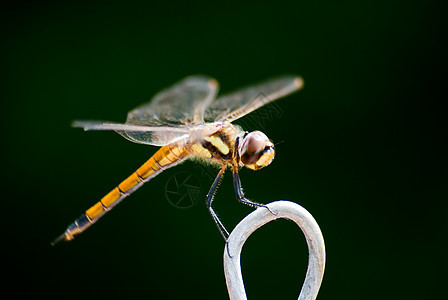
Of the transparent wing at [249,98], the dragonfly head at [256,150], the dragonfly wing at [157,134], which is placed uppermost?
the dragonfly wing at [157,134]

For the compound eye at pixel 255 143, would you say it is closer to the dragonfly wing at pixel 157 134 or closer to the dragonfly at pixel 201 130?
the dragonfly at pixel 201 130

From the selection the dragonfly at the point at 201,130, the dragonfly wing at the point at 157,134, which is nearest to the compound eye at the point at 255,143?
the dragonfly at the point at 201,130

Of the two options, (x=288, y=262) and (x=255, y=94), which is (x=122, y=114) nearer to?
(x=288, y=262)

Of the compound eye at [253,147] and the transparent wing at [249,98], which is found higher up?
the transparent wing at [249,98]

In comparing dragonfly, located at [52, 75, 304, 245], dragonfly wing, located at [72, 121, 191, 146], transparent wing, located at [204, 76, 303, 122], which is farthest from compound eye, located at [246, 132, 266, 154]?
dragonfly wing, located at [72, 121, 191, 146]

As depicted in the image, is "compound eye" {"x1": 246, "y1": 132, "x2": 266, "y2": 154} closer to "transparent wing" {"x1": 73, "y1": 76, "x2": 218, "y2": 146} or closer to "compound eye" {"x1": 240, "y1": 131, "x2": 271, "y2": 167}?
"compound eye" {"x1": 240, "y1": 131, "x2": 271, "y2": 167}

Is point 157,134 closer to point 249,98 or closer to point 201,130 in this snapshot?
point 201,130

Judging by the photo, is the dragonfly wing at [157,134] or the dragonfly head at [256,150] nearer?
the dragonfly head at [256,150]
